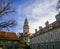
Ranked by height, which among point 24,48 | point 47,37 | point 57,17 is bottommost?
point 24,48

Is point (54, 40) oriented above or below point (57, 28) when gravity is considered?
below

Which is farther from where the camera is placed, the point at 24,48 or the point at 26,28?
the point at 26,28

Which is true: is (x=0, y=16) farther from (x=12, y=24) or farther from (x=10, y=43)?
(x=10, y=43)

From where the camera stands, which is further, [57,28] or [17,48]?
[17,48]

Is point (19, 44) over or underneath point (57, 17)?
underneath

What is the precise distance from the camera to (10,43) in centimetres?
3734

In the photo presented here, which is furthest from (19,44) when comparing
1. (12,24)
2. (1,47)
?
(12,24)

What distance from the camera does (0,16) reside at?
14328 mm

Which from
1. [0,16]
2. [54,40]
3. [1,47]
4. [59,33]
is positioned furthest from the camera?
[1,47]

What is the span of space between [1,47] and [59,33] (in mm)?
15926

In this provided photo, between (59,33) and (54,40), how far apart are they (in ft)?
9.89

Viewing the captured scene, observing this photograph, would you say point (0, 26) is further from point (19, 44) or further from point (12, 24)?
point (19, 44)

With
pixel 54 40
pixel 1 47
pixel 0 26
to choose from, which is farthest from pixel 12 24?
pixel 1 47

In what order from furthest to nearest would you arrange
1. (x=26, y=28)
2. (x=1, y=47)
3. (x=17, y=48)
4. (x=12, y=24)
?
(x=26, y=28), (x=17, y=48), (x=1, y=47), (x=12, y=24)
